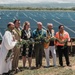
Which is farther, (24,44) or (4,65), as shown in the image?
(24,44)

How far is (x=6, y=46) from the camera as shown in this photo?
433 inches

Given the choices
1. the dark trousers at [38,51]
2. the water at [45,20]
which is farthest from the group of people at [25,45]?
the water at [45,20]

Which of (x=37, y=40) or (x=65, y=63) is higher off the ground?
(x=37, y=40)

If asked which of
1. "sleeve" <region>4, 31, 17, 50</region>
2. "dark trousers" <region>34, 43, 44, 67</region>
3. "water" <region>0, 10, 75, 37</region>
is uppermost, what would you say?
"sleeve" <region>4, 31, 17, 50</region>

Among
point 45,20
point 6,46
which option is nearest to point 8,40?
point 6,46

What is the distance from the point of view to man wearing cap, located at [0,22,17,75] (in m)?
10.9

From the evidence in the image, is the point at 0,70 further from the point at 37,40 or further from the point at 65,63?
the point at 65,63

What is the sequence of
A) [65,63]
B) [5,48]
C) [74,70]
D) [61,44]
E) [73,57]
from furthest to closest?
[73,57] → [65,63] → [61,44] → [74,70] → [5,48]

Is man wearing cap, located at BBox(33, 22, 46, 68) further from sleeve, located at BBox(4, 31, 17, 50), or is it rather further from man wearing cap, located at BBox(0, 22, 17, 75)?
sleeve, located at BBox(4, 31, 17, 50)

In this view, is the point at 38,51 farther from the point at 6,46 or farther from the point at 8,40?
the point at 8,40

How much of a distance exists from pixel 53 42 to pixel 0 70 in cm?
274

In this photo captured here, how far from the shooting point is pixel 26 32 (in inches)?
482

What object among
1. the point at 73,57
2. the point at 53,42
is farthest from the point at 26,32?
the point at 73,57

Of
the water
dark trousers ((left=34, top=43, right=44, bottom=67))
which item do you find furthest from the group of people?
the water
